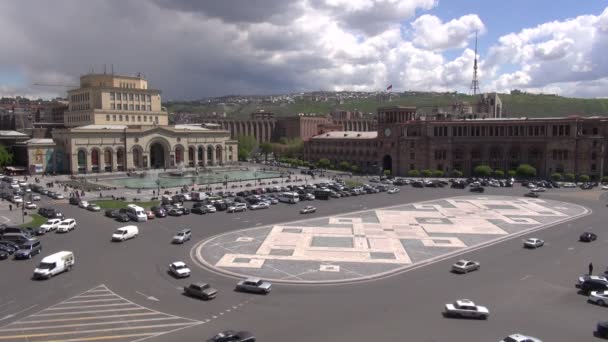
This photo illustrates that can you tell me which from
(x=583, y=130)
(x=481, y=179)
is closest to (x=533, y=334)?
(x=481, y=179)

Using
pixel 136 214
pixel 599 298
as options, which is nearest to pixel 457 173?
pixel 136 214

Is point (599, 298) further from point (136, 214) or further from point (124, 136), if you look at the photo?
point (124, 136)

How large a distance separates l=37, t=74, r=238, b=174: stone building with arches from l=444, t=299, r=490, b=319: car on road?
91674 millimetres

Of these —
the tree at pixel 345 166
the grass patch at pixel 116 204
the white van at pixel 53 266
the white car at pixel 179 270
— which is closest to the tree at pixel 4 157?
the grass patch at pixel 116 204

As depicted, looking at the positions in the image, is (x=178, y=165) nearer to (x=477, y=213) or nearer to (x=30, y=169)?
(x=30, y=169)

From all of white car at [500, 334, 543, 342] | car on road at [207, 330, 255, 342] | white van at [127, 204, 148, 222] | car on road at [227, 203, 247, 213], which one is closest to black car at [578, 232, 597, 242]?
white car at [500, 334, 543, 342]

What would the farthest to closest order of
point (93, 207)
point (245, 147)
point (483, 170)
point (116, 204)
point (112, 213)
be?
point (245, 147) < point (483, 170) < point (116, 204) < point (93, 207) < point (112, 213)

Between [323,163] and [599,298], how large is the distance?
92697 millimetres

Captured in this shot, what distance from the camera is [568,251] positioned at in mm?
39625

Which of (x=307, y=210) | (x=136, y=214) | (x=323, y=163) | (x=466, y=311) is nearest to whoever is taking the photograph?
(x=466, y=311)

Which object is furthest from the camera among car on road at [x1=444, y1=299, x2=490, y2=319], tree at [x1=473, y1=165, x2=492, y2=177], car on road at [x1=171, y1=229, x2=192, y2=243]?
tree at [x1=473, y1=165, x2=492, y2=177]

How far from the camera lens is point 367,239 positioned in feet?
143

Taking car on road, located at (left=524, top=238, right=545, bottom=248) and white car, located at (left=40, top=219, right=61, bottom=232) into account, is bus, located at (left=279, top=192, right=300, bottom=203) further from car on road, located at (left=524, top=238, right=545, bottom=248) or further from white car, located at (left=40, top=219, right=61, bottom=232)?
car on road, located at (left=524, top=238, right=545, bottom=248)

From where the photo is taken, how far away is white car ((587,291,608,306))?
27052 mm
